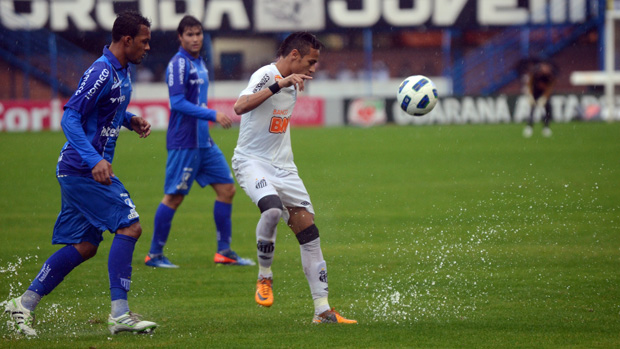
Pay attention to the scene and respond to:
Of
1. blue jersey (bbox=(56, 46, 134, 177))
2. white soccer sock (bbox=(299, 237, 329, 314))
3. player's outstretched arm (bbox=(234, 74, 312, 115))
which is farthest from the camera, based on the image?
white soccer sock (bbox=(299, 237, 329, 314))

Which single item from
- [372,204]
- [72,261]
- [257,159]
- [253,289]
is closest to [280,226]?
[372,204]

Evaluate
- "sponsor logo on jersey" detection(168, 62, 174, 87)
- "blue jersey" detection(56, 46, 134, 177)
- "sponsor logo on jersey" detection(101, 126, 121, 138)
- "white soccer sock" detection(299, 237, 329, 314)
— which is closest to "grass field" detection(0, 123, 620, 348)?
"white soccer sock" detection(299, 237, 329, 314)

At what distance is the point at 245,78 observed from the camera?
3841 cm

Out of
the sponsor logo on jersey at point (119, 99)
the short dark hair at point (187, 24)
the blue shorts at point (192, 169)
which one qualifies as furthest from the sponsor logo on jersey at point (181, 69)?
the sponsor logo on jersey at point (119, 99)

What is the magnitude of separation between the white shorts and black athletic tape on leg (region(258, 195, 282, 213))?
0.06 metres

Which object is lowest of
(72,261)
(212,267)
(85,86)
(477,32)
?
(212,267)

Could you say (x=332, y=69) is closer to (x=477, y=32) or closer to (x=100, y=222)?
(x=477, y=32)

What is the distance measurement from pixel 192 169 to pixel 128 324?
3321 mm

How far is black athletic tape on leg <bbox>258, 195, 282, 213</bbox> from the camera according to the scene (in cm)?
587

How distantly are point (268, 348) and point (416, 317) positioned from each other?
1.35m

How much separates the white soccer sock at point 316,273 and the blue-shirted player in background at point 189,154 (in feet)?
8.19

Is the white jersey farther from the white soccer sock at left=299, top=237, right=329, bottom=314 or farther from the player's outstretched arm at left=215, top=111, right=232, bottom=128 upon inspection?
the player's outstretched arm at left=215, top=111, right=232, bottom=128

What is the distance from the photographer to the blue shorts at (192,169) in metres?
8.51

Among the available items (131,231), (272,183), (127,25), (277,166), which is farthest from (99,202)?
(277,166)
